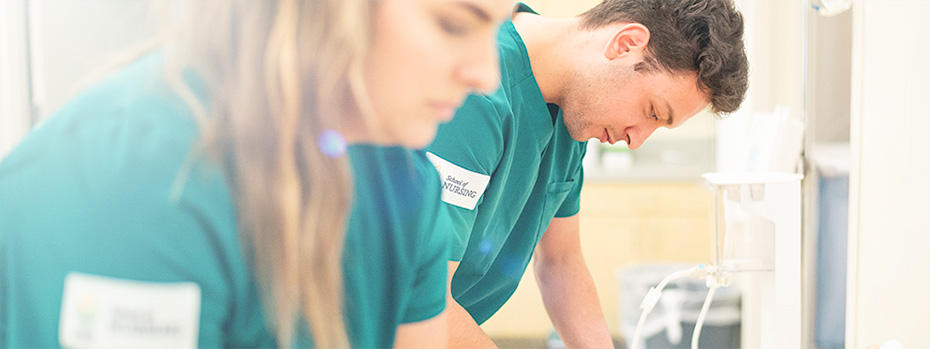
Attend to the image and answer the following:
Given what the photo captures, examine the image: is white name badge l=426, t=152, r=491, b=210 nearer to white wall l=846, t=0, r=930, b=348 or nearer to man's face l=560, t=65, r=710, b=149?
man's face l=560, t=65, r=710, b=149

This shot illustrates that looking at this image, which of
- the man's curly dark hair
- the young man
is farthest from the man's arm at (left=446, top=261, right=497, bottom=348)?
the man's curly dark hair

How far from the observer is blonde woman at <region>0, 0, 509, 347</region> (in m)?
0.37

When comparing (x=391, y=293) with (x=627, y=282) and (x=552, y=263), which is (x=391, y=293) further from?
(x=627, y=282)

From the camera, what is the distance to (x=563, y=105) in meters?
1.08

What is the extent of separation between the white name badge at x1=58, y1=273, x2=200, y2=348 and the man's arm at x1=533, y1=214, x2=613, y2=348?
874 millimetres

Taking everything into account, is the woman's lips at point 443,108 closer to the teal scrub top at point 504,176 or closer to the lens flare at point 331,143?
the lens flare at point 331,143

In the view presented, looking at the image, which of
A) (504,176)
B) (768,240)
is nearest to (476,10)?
(504,176)

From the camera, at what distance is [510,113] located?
94 centimetres

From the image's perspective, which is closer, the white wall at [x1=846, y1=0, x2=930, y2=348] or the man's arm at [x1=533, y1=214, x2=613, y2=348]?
the white wall at [x1=846, y1=0, x2=930, y2=348]

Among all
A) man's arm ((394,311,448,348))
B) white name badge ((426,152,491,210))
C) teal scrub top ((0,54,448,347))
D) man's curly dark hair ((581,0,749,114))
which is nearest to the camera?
teal scrub top ((0,54,448,347))

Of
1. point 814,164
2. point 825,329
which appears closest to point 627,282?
point 825,329

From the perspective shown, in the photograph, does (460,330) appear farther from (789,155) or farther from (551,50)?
(789,155)

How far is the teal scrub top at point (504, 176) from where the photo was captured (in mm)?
840

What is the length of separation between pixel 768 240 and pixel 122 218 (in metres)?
0.84
